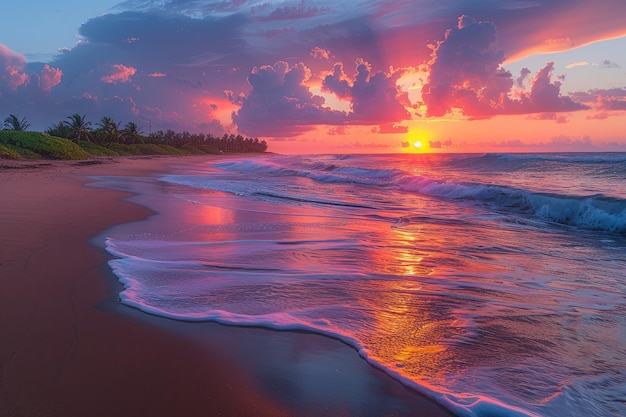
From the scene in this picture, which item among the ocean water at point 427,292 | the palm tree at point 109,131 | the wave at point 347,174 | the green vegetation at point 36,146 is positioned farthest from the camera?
the palm tree at point 109,131

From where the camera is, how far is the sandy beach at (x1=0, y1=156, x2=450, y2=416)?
235 cm

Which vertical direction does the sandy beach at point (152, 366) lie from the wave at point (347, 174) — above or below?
below

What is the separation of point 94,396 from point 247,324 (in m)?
1.32

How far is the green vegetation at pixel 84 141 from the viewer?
3900 cm

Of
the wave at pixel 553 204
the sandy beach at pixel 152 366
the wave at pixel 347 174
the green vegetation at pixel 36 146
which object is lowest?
the sandy beach at pixel 152 366

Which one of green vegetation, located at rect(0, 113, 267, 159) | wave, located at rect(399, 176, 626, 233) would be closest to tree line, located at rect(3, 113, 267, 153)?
green vegetation, located at rect(0, 113, 267, 159)

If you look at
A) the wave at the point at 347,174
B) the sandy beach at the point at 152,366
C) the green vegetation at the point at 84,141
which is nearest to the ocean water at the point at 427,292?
the sandy beach at the point at 152,366

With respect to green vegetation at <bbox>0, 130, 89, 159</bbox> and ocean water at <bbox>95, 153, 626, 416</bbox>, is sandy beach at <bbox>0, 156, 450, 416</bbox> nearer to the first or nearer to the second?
ocean water at <bbox>95, 153, 626, 416</bbox>

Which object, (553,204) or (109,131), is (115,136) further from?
(553,204)

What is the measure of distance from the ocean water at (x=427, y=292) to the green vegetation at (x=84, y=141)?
3453cm

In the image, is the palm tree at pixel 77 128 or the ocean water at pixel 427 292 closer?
the ocean water at pixel 427 292

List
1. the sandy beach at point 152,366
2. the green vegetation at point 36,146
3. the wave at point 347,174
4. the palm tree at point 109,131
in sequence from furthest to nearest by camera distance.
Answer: the palm tree at point 109,131 < the green vegetation at point 36,146 < the wave at point 347,174 < the sandy beach at point 152,366

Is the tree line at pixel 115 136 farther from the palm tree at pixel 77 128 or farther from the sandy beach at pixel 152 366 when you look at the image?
the sandy beach at pixel 152 366

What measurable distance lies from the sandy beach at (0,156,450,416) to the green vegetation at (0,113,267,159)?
36.4 metres
